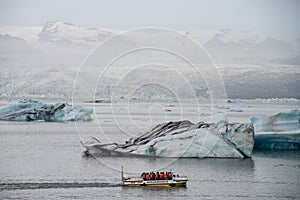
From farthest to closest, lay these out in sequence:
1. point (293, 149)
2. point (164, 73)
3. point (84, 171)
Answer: point (164, 73) < point (293, 149) < point (84, 171)

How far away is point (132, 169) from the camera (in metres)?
32.4

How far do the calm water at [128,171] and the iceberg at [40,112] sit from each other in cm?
2037

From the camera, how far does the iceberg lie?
63.3 metres

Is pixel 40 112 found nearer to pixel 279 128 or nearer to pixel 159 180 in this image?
pixel 279 128

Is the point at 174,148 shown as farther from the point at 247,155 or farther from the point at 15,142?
the point at 15,142

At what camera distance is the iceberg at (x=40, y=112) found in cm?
6331

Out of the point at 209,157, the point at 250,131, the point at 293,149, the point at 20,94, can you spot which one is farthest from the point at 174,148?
the point at 20,94

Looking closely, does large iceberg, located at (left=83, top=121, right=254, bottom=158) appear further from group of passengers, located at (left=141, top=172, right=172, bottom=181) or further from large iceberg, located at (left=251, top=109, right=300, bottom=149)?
group of passengers, located at (left=141, top=172, right=172, bottom=181)

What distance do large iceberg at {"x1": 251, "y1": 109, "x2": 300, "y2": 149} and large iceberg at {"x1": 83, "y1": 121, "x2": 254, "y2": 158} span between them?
4160 millimetres

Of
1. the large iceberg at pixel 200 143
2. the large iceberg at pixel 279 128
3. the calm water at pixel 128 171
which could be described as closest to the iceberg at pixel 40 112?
the calm water at pixel 128 171

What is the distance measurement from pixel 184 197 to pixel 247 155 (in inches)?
419

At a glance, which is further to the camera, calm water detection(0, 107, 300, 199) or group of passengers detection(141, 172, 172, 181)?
group of passengers detection(141, 172, 172, 181)

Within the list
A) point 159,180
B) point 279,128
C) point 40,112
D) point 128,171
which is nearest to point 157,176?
point 159,180

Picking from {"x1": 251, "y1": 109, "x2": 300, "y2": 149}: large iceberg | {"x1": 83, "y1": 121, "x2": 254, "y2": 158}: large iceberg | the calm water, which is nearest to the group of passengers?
the calm water
